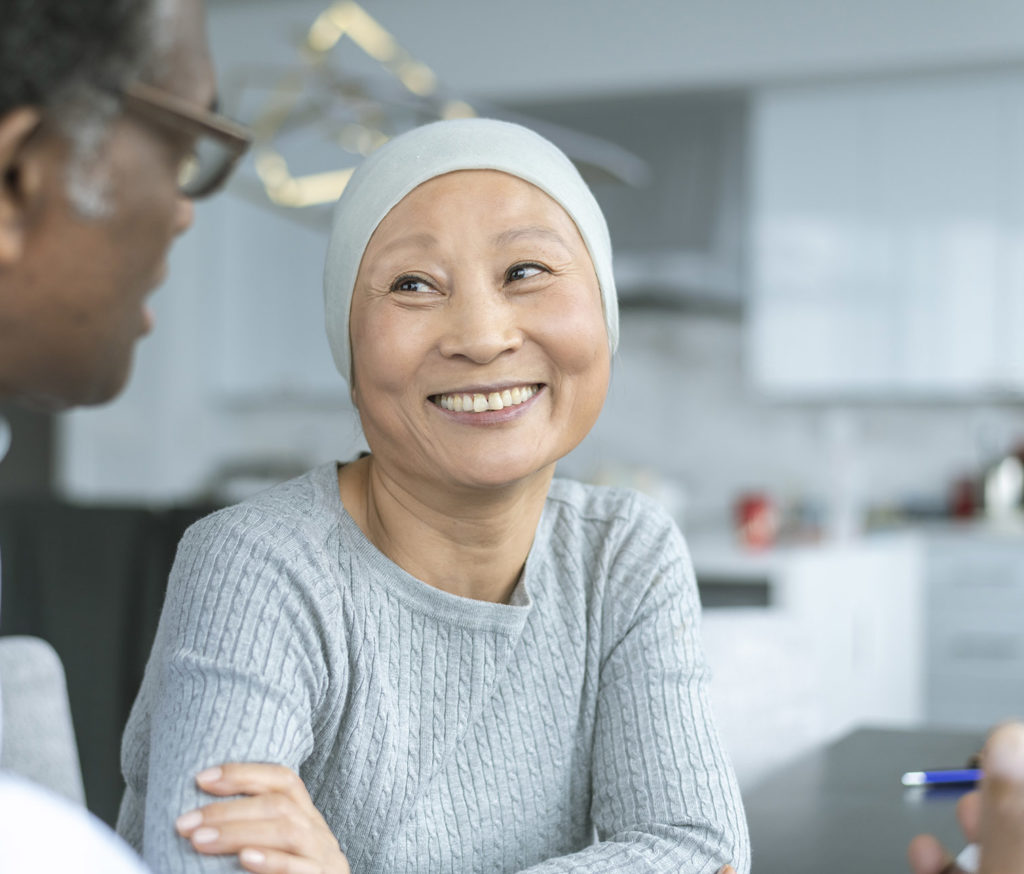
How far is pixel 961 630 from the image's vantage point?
4496 millimetres

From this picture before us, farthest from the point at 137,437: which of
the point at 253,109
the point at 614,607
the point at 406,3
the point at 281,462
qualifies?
the point at 614,607

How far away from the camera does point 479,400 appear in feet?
3.51

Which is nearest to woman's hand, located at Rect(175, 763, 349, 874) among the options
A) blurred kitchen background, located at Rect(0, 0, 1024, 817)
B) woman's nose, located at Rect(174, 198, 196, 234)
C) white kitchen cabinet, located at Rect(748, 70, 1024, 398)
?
woman's nose, located at Rect(174, 198, 196, 234)

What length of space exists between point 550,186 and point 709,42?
14.4 feet

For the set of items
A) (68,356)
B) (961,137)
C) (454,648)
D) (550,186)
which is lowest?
(454,648)

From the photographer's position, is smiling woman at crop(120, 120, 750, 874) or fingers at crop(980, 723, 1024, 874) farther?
smiling woman at crop(120, 120, 750, 874)

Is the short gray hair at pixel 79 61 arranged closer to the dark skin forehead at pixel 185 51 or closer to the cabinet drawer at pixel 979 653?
the dark skin forehead at pixel 185 51

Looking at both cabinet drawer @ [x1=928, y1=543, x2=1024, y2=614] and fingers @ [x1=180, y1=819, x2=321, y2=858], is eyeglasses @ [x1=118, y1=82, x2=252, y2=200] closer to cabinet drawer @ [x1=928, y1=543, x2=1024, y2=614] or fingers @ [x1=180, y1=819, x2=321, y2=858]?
fingers @ [x1=180, y1=819, x2=321, y2=858]

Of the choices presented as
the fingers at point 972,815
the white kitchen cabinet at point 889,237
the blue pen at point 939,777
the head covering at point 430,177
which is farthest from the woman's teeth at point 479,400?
the white kitchen cabinet at point 889,237

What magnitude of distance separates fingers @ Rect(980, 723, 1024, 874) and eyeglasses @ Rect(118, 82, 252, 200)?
22.1 inches

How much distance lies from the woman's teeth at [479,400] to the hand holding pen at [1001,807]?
500 millimetres

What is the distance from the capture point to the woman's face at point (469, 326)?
1052 millimetres

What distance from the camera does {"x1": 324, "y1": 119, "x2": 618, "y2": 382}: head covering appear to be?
1.06 m

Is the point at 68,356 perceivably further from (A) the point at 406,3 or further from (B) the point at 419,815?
(A) the point at 406,3
